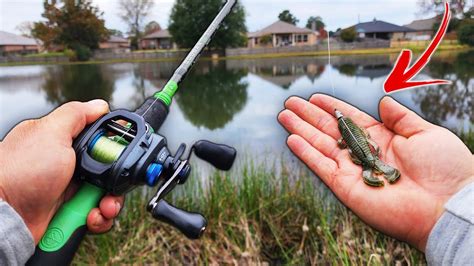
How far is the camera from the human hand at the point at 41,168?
951mm

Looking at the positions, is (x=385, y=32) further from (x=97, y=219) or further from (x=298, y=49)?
(x=298, y=49)

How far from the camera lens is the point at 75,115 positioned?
3.41 ft

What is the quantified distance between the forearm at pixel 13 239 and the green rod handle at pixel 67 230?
3 centimetres

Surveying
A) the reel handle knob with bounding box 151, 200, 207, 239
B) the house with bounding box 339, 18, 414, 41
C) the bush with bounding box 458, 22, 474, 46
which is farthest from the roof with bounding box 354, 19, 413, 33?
the reel handle knob with bounding box 151, 200, 207, 239

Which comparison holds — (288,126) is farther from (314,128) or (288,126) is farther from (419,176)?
(419,176)

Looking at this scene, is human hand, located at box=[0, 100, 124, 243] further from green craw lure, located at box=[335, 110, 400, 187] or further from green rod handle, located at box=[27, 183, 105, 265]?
green craw lure, located at box=[335, 110, 400, 187]

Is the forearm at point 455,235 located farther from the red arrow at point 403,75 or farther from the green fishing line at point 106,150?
the green fishing line at point 106,150

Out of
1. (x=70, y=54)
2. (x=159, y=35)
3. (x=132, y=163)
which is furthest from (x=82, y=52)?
(x=132, y=163)

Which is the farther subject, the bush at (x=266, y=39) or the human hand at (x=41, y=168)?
the bush at (x=266, y=39)

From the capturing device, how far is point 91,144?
100 centimetres

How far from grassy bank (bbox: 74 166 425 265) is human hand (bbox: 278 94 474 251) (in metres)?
0.96

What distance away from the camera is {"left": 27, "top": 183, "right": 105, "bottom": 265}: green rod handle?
944 mm

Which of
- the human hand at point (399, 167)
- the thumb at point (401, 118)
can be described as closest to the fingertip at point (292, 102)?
the human hand at point (399, 167)

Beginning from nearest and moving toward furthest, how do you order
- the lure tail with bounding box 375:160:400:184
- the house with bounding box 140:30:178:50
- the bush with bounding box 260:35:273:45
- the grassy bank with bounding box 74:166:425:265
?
the lure tail with bounding box 375:160:400:184, the grassy bank with bounding box 74:166:425:265, the house with bounding box 140:30:178:50, the bush with bounding box 260:35:273:45
